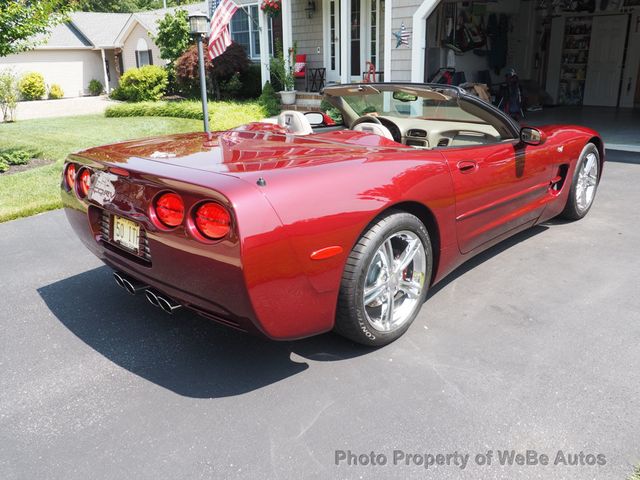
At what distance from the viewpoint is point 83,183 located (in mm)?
3000

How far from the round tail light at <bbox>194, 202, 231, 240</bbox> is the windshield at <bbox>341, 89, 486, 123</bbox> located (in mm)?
1766

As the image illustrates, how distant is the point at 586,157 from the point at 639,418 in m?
2.96

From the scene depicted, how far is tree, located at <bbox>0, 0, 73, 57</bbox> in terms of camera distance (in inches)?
294

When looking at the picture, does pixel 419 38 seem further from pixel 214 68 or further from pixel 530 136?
pixel 214 68

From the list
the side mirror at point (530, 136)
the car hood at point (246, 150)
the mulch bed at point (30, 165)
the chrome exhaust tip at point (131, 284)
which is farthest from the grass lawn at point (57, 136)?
the side mirror at point (530, 136)

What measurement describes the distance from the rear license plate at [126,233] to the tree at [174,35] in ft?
52.9

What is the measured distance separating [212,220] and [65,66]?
107ft

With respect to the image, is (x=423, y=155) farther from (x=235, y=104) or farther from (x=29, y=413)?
(x=235, y=104)

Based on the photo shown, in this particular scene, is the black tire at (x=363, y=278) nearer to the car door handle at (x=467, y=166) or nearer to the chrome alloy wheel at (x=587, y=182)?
the car door handle at (x=467, y=166)

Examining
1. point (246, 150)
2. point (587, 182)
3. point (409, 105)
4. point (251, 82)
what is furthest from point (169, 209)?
point (251, 82)

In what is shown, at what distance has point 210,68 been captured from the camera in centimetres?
1638

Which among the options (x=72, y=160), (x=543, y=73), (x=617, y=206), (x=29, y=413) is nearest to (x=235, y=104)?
(x=543, y=73)

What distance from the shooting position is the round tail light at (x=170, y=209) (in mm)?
2383

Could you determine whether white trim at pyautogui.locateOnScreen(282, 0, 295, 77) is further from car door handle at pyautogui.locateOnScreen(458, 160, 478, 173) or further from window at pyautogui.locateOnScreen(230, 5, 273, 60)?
car door handle at pyautogui.locateOnScreen(458, 160, 478, 173)
